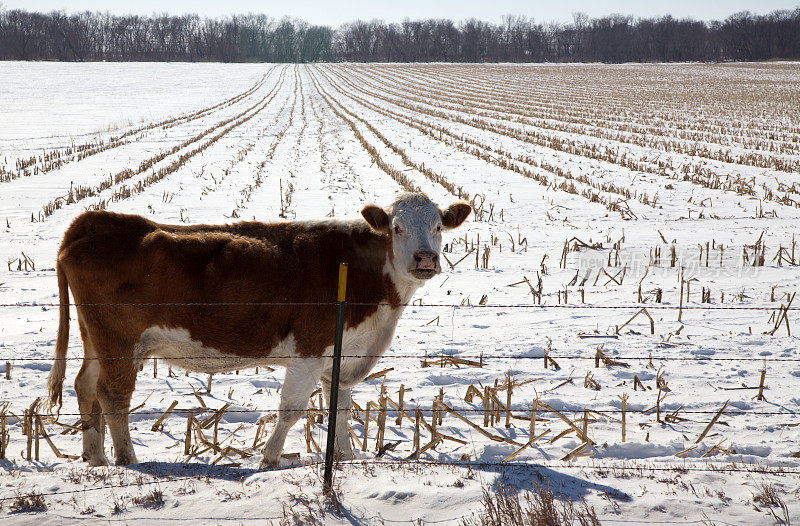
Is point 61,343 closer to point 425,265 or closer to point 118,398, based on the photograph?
point 118,398

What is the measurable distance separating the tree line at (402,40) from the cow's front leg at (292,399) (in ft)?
410

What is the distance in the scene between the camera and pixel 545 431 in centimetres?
509

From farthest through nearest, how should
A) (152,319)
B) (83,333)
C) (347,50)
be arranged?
(347,50) < (83,333) < (152,319)

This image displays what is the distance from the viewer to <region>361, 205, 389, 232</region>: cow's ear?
4883 mm

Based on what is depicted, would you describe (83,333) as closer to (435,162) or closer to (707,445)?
(707,445)

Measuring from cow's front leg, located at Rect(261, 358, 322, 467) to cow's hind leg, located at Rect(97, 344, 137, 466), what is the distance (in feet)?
3.45

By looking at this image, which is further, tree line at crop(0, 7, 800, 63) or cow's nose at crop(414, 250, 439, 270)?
tree line at crop(0, 7, 800, 63)

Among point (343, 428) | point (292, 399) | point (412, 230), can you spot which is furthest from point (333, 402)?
point (412, 230)

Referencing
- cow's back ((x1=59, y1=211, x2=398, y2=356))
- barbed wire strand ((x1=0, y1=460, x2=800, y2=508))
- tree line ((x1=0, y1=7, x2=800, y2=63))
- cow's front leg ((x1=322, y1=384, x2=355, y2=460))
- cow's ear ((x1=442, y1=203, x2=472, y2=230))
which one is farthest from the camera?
tree line ((x1=0, y1=7, x2=800, y2=63))

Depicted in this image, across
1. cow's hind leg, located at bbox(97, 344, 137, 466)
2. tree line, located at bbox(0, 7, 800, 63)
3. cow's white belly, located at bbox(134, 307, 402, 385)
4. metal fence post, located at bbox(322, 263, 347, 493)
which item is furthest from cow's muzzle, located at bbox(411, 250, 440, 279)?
tree line, located at bbox(0, 7, 800, 63)

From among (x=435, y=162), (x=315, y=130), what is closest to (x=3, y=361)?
(x=435, y=162)

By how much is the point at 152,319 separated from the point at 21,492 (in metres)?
1.34

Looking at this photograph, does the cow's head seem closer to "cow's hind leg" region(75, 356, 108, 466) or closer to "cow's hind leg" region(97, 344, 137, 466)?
"cow's hind leg" region(97, 344, 137, 466)

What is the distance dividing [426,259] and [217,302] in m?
1.55
